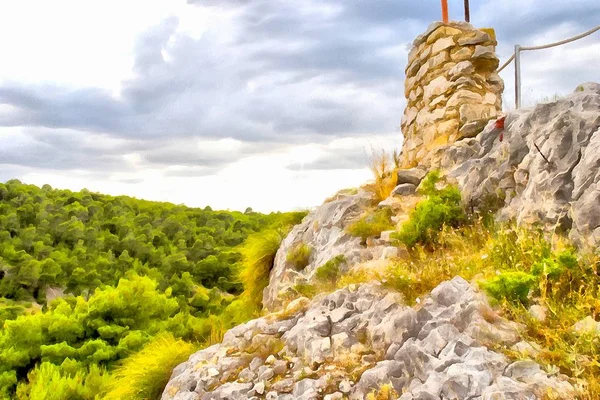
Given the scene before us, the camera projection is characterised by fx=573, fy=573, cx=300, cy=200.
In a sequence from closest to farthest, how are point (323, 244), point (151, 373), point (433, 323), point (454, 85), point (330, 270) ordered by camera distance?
point (433, 323) → point (151, 373) → point (330, 270) → point (323, 244) → point (454, 85)

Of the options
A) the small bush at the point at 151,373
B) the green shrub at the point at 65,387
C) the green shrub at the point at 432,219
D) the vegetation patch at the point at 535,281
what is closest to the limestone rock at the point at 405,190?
the green shrub at the point at 432,219

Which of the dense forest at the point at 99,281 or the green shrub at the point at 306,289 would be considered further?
the dense forest at the point at 99,281

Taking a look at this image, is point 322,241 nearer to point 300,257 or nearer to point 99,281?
point 300,257

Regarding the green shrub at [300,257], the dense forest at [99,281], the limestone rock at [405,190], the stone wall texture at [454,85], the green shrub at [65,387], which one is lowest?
the green shrub at [65,387]

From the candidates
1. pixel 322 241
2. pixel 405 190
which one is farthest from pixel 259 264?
pixel 405 190

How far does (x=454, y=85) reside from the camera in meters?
9.81

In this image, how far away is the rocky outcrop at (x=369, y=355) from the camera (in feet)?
13.2

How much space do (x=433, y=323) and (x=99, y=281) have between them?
20807 millimetres

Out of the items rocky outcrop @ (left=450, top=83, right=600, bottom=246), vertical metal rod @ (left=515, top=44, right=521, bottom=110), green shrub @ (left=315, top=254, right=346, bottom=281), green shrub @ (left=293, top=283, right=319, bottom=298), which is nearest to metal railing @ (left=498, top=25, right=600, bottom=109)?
vertical metal rod @ (left=515, top=44, right=521, bottom=110)

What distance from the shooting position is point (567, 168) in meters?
5.88

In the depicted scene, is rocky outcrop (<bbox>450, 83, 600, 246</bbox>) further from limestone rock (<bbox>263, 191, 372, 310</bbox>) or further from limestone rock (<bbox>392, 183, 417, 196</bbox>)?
limestone rock (<bbox>263, 191, 372, 310</bbox>)

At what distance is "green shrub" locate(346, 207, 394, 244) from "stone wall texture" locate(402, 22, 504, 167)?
191cm

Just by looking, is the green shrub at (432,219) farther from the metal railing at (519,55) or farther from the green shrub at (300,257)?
the metal railing at (519,55)

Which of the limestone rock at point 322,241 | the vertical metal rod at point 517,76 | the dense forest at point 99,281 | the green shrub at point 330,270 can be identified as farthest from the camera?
the dense forest at point 99,281
